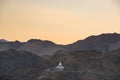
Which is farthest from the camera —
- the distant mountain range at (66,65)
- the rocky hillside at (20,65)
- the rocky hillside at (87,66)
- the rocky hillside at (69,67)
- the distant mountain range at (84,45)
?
the distant mountain range at (84,45)

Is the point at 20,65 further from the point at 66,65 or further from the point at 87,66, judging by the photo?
the point at 87,66

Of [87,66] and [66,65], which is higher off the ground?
[66,65]

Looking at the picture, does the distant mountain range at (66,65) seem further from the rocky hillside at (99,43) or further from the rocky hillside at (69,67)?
the rocky hillside at (99,43)

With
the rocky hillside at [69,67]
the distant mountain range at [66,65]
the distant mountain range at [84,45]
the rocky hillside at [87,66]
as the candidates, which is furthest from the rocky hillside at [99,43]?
the rocky hillside at [87,66]

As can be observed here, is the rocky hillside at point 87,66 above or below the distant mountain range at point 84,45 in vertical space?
below

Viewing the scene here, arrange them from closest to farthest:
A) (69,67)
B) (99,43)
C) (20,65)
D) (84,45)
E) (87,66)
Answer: (69,67)
(87,66)
(20,65)
(99,43)
(84,45)

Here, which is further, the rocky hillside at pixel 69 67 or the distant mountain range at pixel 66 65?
the distant mountain range at pixel 66 65

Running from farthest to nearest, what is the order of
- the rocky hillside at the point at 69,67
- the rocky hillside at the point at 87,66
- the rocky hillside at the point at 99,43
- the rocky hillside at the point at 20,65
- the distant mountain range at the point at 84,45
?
the distant mountain range at the point at 84,45, the rocky hillside at the point at 99,43, the rocky hillside at the point at 20,65, the rocky hillside at the point at 69,67, the rocky hillside at the point at 87,66

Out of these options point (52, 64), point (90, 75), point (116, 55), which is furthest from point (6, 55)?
point (90, 75)

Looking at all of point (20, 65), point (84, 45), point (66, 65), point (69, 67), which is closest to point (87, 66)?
point (69, 67)

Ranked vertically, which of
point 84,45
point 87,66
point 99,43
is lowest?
point 87,66

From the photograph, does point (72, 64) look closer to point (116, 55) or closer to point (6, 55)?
point (116, 55)
